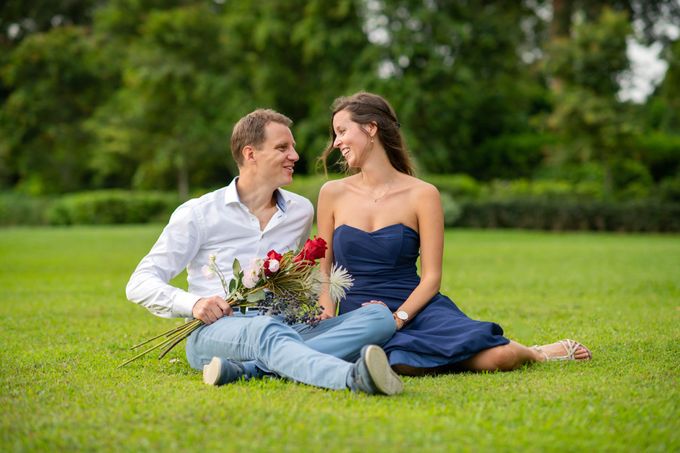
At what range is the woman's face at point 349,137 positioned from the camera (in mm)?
5801

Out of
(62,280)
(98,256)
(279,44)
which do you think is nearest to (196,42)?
(279,44)

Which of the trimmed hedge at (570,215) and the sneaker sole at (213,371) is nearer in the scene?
the sneaker sole at (213,371)

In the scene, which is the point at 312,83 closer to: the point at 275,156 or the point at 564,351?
the point at 275,156

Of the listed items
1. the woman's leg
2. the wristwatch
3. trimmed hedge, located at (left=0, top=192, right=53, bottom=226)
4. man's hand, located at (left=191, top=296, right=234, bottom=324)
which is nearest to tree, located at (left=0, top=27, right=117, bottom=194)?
trimmed hedge, located at (left=0, top=192, right=53, bottom=226)

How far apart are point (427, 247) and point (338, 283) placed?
2.24ft

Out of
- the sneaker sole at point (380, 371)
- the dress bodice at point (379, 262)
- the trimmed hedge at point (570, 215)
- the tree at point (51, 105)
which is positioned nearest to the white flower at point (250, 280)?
the dress bodice at point (379, 262)

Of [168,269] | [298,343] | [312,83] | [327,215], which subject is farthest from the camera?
[312,83]

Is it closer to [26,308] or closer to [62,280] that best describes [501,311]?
[26,308]

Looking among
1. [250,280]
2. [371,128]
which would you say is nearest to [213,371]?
[250,280]

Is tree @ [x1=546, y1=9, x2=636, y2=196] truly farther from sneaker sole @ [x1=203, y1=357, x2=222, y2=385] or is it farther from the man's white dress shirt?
sneaker sole @ [x1=203, y1=357, x2=222, y2=385]

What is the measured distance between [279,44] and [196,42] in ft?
13.8

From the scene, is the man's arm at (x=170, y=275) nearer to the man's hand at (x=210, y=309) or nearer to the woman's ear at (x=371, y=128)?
the man's hand at (x=210, y=309)

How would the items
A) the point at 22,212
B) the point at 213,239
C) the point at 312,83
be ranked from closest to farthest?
1. the point at 213,239
2. the point at 22,212
3. the point at 312,83

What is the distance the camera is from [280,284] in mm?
5199
